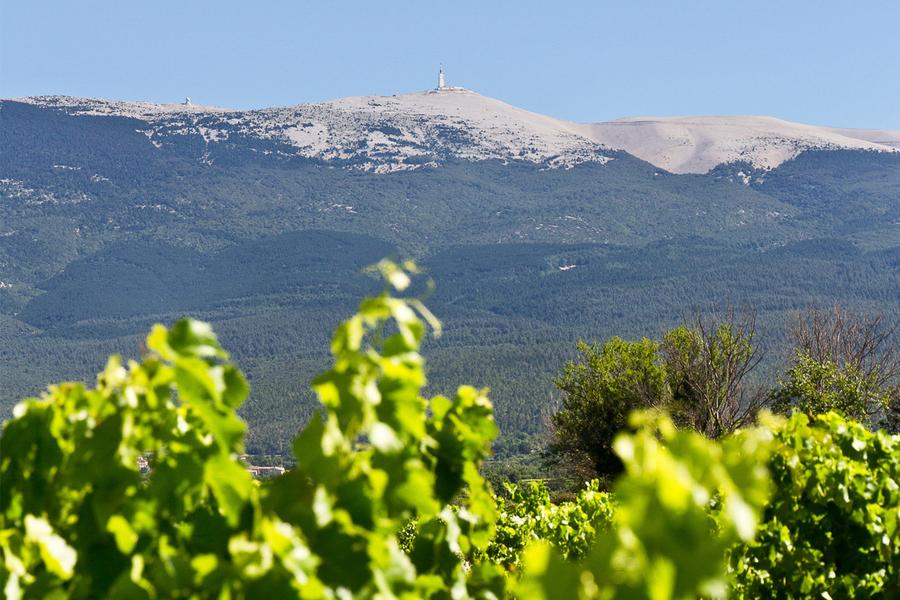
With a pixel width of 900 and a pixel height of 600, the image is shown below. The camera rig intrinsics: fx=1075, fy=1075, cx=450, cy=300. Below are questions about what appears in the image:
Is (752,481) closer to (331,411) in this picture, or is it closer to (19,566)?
(331,411)

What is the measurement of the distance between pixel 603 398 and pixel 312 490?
82.1 ft

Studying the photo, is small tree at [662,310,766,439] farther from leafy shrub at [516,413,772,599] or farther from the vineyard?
leafy shrub at [516,413,772,599]

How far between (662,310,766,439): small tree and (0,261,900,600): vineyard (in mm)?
21726

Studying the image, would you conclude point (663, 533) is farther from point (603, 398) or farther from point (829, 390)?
point (829, 390)

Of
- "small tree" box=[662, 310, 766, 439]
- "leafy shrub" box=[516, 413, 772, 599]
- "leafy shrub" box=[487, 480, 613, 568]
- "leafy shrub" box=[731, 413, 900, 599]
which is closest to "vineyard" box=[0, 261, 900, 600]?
"leafy shrub" box=[516, 413, 772, 599]

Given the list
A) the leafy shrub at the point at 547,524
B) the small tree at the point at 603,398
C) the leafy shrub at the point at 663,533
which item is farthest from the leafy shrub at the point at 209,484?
the small tree at the point at 603,398

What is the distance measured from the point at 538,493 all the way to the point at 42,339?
191 metres

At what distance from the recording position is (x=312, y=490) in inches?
76.3

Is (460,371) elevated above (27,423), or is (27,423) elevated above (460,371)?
Answer: (27,423)

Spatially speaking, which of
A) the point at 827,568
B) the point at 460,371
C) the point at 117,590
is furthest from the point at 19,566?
the point at 460,371

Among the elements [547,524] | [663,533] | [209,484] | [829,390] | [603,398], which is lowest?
[603,398]

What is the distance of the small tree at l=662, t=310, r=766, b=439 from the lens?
79.9 feet

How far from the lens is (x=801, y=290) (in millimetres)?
179500

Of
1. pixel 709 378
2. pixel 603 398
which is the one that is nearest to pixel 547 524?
pixel 709 378
